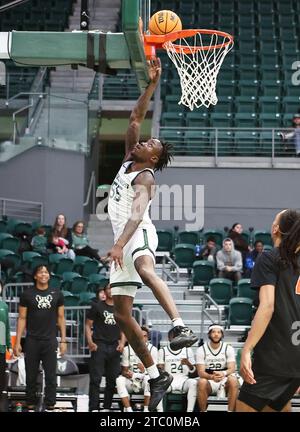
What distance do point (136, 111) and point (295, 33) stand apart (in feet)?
65.3

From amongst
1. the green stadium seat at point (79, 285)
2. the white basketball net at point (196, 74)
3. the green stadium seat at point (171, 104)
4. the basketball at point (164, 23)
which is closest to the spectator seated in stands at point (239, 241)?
the green stadium seat at point (79, 285)

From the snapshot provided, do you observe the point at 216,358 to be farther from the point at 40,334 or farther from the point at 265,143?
the point at 265,143

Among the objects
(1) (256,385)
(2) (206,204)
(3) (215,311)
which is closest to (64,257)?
(3) (215,311)

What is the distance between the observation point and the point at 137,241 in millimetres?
8188

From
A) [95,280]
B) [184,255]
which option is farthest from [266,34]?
[95,280]

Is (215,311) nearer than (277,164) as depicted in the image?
Yes

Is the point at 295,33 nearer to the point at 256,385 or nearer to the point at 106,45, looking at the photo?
the point at 106,45

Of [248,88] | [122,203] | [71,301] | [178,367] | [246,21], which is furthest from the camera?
[246,21]

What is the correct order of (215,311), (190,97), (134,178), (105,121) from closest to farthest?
(134,178) → (190,97) → (215,311) → (105,121)

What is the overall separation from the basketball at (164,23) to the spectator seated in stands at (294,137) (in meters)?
12.9

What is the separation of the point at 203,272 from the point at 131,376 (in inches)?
205

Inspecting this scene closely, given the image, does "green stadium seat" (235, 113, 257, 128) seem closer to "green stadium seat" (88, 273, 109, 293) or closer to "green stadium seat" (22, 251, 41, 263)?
"green stadium seat" (88, 273, 109, 293)

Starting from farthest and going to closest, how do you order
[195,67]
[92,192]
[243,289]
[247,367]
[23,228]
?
[92,192]
[23,228]
[243,289]
[195,67]
[247,367]
